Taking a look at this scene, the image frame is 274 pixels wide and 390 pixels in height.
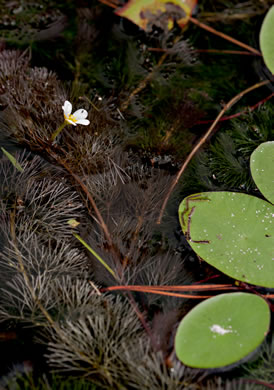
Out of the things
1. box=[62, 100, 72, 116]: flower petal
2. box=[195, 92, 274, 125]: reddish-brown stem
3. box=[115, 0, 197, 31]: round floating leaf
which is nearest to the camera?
box=[62, 100, 72, 116]: flower petal

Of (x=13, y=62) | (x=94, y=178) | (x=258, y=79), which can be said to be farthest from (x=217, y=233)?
(x=13, y=62)

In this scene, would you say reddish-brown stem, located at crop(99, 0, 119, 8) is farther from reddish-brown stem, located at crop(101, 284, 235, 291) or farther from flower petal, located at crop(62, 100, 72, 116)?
reddish-brown stem, located at crop(101, 284, 235, 291)

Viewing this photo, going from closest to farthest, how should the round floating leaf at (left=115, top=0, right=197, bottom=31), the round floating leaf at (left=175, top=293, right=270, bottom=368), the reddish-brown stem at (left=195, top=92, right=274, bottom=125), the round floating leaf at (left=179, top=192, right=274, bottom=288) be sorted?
the round floating leaf at (left=175, top=293, right=270, bottom=368) < the round floating leaf at (left=179, top=192, right=274, bottom=288) < the reddish-brown stem at (left=195, top=92, right=274, bottom=125) < the round floating leaf at (left=115, top=0, right=197, bottom=31)

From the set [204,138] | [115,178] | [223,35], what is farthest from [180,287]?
[223,35]

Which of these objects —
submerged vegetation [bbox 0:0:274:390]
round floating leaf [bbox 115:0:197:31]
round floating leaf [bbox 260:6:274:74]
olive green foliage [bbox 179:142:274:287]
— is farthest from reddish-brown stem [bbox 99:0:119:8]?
olive green foliage [bbox 179:142:274:287]

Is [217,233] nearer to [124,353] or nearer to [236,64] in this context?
[124,353]
